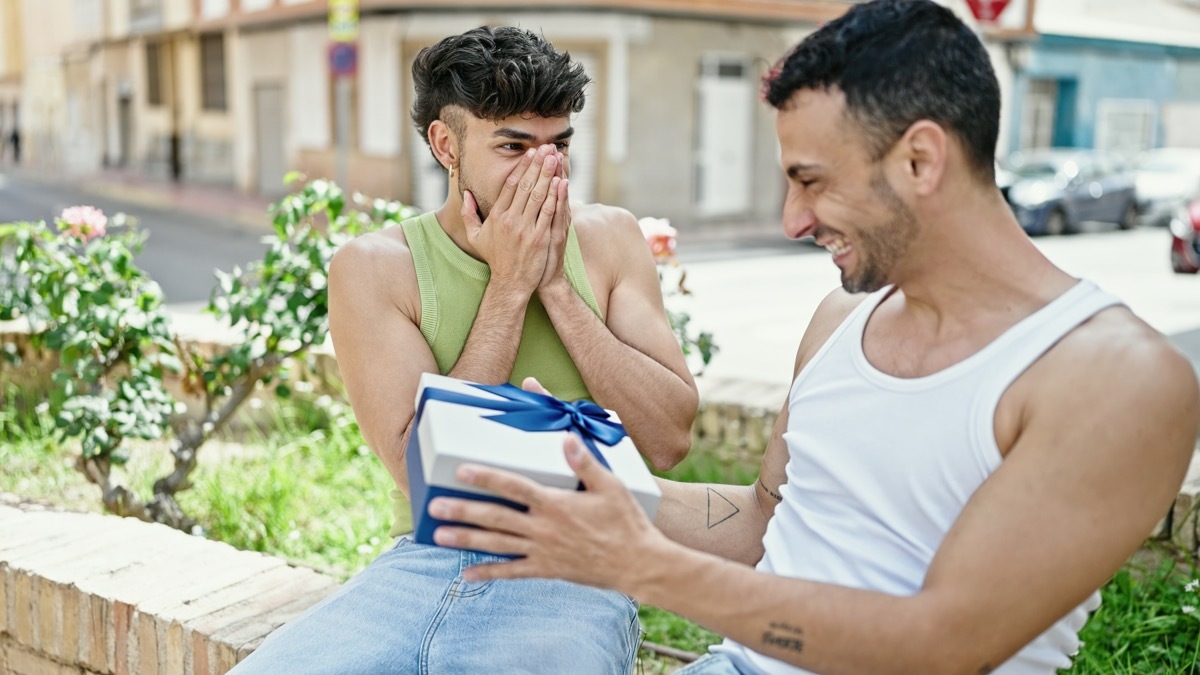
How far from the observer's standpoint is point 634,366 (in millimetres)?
2350

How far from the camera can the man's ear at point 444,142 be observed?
2.41m

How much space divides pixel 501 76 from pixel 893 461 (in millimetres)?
1118

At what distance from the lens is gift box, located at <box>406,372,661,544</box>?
1.52m

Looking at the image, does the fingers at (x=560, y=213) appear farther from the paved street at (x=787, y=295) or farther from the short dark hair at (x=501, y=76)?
the paved street at (x=787, y=295)

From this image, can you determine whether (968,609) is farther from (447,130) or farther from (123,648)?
(123,648)

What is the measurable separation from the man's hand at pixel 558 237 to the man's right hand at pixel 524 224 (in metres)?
0.01

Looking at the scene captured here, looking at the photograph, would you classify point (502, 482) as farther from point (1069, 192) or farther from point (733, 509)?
point (1069, 192)

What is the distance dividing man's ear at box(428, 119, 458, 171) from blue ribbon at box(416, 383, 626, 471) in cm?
79

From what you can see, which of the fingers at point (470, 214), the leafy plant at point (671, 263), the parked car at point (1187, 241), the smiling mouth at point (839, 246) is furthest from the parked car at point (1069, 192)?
the smiling mouth at point (839, 246)

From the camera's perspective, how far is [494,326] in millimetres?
2260

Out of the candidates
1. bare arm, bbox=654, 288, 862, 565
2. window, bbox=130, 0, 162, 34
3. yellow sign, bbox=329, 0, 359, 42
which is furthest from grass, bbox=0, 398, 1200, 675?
window, bbox=130, 0, 162, 34

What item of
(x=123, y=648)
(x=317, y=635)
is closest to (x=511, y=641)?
(x=317, y=635)

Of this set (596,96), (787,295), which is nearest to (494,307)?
(787,295)

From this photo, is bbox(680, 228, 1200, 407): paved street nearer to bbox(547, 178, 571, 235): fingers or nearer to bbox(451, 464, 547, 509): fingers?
bbox(547, 178, 571, 235): fingers
